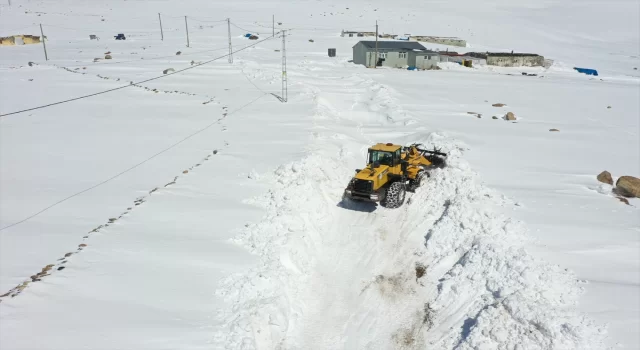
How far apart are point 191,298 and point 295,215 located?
16.3 ft

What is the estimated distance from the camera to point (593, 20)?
112062mm

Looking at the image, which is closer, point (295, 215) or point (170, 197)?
point (295, 215)

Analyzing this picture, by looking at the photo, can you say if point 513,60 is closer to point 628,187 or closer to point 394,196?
point 628,187

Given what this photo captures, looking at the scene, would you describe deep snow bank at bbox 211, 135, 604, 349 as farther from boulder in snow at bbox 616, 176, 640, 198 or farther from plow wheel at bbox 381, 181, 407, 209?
boulder in snow at bbox 616, 176, 640, 198

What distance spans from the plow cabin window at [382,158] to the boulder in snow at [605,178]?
9.63m

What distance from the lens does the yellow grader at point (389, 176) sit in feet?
47.4

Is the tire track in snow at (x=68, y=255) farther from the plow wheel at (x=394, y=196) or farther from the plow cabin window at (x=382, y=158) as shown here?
the plow wheel at (x=394, y=196)

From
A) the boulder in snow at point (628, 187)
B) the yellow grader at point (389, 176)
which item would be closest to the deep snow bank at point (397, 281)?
the yellow grader at point (389, 176)

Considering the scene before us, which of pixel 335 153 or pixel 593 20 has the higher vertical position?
pixel 593 20

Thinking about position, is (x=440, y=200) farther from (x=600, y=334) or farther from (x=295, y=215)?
(x=600, y=334)

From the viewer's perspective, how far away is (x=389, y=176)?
15492 millimetres

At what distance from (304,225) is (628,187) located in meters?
13.1

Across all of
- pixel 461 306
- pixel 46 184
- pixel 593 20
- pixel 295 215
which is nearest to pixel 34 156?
pixel 46 184

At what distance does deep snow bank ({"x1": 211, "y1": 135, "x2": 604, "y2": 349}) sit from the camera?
30.3 ft
